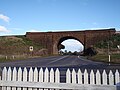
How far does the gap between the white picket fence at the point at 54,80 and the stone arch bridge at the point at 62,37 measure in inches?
2575

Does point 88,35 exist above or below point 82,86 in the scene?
above

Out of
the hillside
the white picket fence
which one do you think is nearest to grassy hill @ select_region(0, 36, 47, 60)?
the hillside

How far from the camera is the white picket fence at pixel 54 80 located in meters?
4.82

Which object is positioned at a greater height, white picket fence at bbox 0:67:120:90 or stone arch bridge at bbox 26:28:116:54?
stone arch bridge at bbox 26:28:116:54

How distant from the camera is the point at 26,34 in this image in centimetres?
7844

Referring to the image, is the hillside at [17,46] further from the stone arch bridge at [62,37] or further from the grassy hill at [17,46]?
the stone arch bridge at [62,37]

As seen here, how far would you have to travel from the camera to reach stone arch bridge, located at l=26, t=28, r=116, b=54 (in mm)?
70500

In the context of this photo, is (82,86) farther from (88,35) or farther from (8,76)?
(88,35)

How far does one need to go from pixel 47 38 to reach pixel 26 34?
8.61 metres

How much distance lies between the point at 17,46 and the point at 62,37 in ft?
59.3

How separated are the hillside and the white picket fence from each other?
176 ft

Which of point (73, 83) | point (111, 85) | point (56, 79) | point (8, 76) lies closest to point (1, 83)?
point (8, 76)

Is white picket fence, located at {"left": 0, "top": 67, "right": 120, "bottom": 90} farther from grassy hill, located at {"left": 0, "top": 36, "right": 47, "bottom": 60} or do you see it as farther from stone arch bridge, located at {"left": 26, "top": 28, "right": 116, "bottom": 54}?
stone arch bridge, located at {"left": 26, "top": 28, "right": 116, "bottom": 54}

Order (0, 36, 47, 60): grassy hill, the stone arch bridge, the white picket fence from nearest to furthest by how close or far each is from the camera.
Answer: the white picket fence
(0, 36, 47, 60): grassy hill
the stone arch bridge
